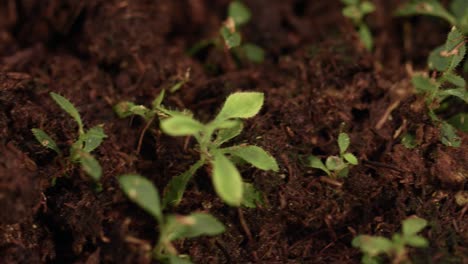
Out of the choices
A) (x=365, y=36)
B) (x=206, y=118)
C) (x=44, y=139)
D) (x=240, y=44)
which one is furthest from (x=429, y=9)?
(x=44, y=139)

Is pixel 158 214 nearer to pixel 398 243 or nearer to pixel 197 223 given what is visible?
pixel 197 223

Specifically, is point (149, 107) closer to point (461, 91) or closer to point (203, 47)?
point (203, 47)

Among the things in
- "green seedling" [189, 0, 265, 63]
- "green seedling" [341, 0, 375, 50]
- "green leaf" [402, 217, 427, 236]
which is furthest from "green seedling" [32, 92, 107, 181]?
"green seedling" [341, 0, 375, 50]

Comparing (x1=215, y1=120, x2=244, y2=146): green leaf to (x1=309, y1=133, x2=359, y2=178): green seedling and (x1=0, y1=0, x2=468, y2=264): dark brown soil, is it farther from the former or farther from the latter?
(x1=309, y1=133, x2=359, y2=178): green seedling

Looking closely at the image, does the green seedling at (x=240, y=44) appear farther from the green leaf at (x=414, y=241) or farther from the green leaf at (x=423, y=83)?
the green leaf at (x=414, y=241)

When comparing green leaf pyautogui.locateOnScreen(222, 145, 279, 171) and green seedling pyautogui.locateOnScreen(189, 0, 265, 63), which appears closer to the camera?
green leaf pyautogui.locateOnScreen(222, 145, 279, 171)

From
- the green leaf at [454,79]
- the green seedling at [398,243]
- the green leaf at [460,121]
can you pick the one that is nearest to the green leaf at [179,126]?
the green seedling at [398,243]
